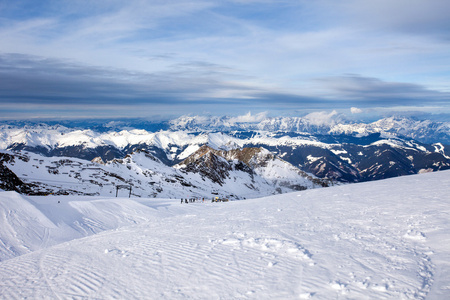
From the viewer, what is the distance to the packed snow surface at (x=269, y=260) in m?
6.92

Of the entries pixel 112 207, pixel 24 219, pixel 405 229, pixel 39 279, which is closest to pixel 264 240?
pixel 405 229

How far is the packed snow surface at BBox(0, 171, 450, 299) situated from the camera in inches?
273

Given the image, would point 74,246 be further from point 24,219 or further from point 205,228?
point 24,219

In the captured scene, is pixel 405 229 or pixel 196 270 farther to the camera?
pixel 405 229

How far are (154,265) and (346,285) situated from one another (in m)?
6.31

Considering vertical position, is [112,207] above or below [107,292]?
below

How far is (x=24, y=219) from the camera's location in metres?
22.4

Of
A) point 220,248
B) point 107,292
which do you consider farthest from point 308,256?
point 107,292

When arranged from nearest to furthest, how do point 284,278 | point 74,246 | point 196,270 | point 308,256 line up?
1. point 284,278
2. point 196,270
3. point 308,256
4. point 74,246

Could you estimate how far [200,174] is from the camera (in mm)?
189750

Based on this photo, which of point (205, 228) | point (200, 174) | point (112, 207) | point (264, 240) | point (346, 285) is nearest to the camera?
point (346, 285)

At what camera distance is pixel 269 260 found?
8.97m

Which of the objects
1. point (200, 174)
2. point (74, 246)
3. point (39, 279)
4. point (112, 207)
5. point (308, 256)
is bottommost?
point (200, 174)

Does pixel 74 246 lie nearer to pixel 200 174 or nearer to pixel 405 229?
pixel 405 229
